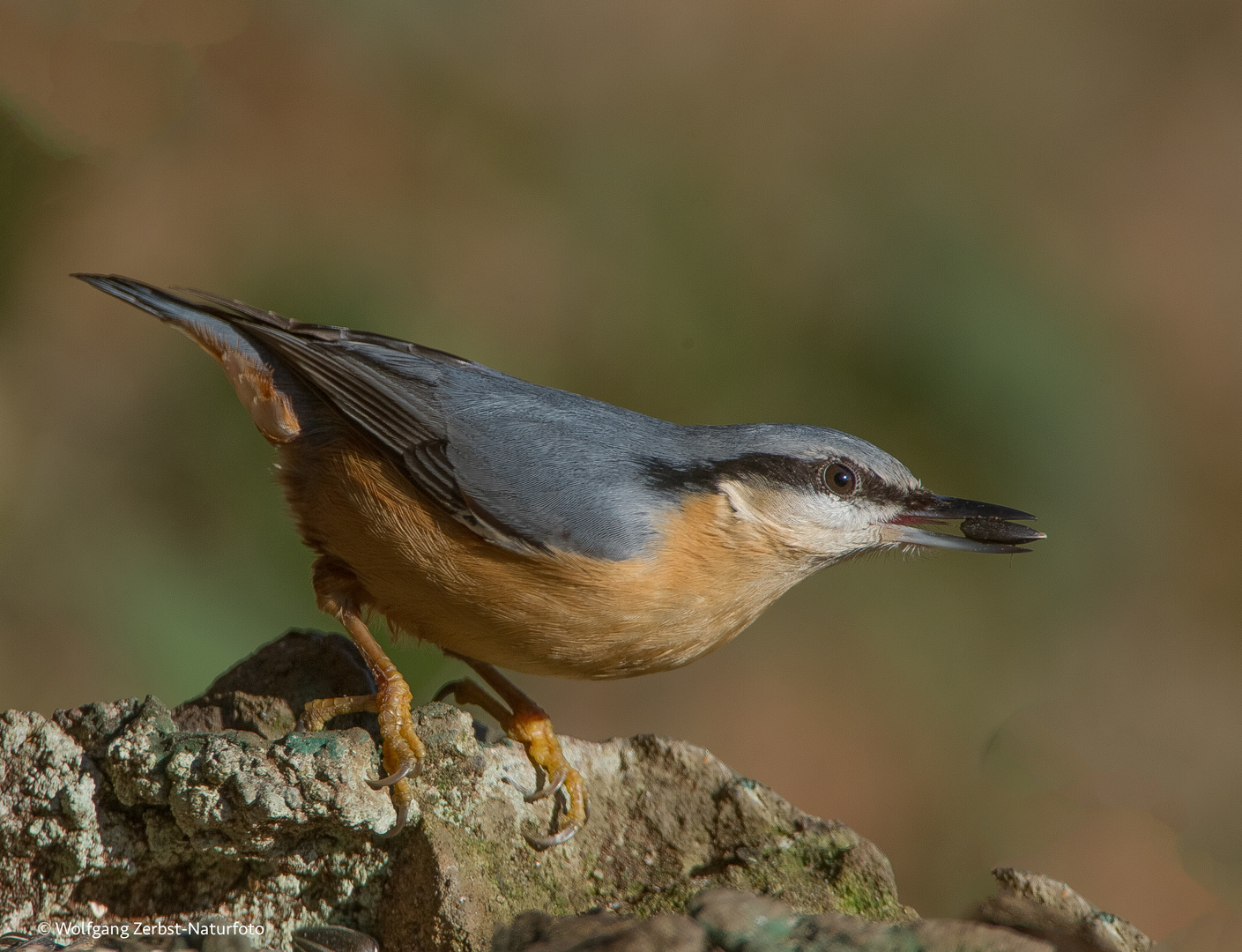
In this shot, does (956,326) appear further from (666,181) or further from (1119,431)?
(666,181)

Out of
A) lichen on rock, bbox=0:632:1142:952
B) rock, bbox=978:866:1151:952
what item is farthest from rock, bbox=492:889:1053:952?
rock, bbox=978:866:1151:952

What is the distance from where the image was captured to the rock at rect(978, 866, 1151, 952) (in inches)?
96.3

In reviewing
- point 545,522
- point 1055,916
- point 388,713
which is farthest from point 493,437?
point 1055,916

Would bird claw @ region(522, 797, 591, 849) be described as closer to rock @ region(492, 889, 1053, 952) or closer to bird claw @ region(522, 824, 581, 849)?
bird claw @ region(522, 824, 581, 849)

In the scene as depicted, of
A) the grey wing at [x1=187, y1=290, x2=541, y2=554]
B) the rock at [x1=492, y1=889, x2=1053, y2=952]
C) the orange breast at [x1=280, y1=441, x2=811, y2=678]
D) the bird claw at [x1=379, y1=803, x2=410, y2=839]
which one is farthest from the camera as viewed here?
the grey wing at [x1=187, y1=290, x2=541, y2=554]

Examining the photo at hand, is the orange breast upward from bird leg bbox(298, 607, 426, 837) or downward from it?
upward

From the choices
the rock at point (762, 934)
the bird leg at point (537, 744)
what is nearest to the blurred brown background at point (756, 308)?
the bird leg at point (537, 744)

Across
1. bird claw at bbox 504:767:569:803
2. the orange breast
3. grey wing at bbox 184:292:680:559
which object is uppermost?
grey wing at bbox 184:292:680:559

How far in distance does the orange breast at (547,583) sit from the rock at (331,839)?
0.95 ft

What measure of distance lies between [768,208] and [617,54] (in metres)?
1.43

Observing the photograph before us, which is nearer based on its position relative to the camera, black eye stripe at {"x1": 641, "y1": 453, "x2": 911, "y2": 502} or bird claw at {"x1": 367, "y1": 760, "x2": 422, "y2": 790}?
bird claw at {"x1": 367, "y1": 760, "x2": 422, "y2": 790}

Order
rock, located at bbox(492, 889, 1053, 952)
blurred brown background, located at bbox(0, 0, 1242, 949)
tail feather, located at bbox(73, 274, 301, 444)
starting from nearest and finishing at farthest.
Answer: rock, located at bbox(492, 889, 1053, 952) < tail feather, located at bbox(73, 274, 301, 444) < blurred brown background, located at bbox(0, 0, 1242, 949)

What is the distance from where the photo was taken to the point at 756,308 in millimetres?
6211

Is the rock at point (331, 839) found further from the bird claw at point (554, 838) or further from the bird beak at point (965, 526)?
the bird beak at point (965, 526)
